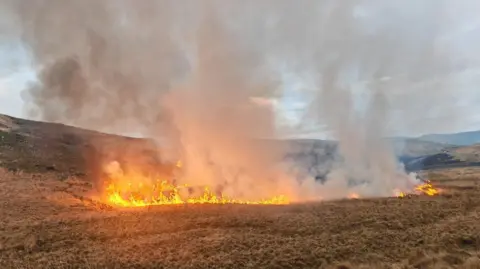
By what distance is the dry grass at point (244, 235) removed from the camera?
2359 centimetres

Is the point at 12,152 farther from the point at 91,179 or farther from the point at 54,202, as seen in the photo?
the point at 54,202

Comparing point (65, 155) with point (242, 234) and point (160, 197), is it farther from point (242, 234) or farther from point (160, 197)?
point (242, 234)

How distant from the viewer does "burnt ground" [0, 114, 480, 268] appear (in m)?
23.6

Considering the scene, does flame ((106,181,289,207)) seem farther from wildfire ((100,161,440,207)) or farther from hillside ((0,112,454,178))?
hillside ((0,112,454,178))

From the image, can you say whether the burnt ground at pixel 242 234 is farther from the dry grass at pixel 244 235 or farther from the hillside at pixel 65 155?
the hillside at pixel 65 155

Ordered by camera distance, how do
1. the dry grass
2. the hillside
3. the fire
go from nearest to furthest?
the dry grass < the fire < the hillside

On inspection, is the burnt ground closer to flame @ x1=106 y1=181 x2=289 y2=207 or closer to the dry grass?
the dry grass

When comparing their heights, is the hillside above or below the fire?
above

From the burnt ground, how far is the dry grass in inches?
2.5

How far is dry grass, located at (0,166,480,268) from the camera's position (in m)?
23.6

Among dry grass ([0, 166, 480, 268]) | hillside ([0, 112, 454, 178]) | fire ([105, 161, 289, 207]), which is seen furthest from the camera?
hillside ([0, 112, 454, 178])

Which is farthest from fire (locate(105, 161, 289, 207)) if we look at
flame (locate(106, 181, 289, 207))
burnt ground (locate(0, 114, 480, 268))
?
burnt ground (locate(0, 114, 480, 268))

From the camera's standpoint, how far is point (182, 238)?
27859mm

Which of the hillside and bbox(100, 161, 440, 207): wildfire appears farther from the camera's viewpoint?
the hillside
